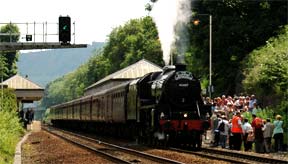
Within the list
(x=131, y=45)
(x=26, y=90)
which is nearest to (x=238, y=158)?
(x=26, y=90)

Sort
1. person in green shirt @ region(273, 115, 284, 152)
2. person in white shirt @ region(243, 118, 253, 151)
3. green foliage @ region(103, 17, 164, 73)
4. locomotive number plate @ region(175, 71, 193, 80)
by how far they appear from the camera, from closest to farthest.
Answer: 1. person in green shirt @ region(273, 115, 284, 152)
2. person in white shirt @ region(243, 118, 253, 151)
3. locomotive number plate @ region(175, 71, 193, 80)
4. green foliage @ region(103, 17, 164, 73)

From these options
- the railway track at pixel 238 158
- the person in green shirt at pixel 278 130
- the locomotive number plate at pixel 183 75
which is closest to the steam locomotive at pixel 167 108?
the locomotive number plate at pixel 183 75

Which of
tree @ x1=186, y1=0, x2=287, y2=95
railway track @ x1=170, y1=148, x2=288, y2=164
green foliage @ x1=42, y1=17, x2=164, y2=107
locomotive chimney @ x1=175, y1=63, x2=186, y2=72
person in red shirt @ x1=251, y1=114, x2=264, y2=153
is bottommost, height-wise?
railway track @ x1=170, y1=148, x2=288, y2=164

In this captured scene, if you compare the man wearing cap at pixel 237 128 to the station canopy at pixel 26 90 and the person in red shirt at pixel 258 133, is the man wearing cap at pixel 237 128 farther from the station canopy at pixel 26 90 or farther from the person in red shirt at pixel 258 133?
the station canopy at pixel 26 90

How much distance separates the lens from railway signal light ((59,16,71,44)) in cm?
2872

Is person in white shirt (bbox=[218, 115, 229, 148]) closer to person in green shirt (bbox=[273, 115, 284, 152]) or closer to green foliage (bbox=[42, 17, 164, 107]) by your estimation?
person in green shirt (bbox=[273, 115, 284, 152])

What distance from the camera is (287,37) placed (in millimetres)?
40625

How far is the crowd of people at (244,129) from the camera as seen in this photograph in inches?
976

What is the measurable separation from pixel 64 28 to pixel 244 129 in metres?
8.85

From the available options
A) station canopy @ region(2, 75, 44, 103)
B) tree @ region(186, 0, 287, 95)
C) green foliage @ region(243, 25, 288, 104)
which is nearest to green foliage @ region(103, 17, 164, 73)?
station canopy @ region(2, 75, 44, 103)

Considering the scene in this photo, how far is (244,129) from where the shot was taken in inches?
1038

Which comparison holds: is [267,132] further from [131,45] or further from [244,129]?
[131,45]

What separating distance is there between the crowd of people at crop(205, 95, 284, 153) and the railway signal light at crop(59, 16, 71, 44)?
742cm

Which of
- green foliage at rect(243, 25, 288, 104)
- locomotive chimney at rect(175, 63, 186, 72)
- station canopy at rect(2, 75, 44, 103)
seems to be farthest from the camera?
station canopy at rect(2, 75, 44, 103)
